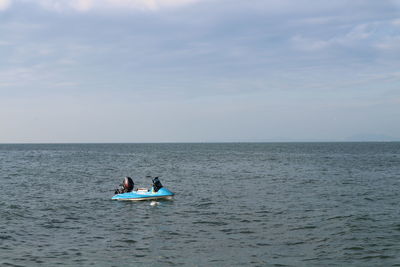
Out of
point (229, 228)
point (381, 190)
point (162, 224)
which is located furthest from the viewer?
point (381, 190)

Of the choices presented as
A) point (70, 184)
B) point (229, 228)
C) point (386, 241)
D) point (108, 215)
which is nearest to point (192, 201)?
point (108, 215)

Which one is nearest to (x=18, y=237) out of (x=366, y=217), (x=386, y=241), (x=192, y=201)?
(x=192, y=201)

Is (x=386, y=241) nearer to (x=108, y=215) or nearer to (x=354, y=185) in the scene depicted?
(x=108, y=215)

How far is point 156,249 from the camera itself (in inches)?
724

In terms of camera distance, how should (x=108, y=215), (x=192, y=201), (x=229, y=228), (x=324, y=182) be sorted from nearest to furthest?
(x=229, y=228) < (x=108, y=215) < (x=192, y=201) < (x=324, y=182)

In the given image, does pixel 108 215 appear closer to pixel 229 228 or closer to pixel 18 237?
pixel 18 237

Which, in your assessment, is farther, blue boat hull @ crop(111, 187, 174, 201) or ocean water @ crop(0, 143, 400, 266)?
blue boat hull @ crop(111, 187, 174, 201)

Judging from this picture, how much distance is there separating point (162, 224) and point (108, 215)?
16.9 feet

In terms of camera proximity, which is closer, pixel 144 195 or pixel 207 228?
pixel 207 228

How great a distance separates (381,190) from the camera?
1523 inches

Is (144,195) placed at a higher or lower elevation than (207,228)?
higher

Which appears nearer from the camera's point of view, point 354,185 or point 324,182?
point 354,185

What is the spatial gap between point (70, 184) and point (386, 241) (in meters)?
37.2

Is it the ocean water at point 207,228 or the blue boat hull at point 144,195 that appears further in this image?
the blue boat hull at point 144,195
